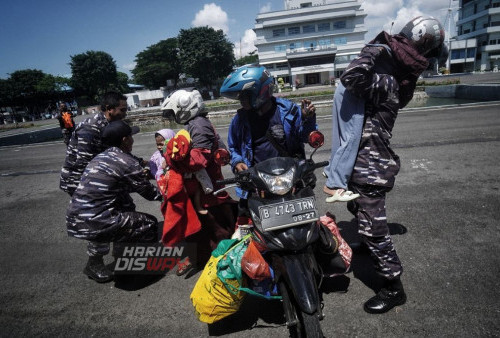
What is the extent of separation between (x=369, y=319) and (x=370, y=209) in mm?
881

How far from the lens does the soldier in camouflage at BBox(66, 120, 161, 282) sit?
9.08ft

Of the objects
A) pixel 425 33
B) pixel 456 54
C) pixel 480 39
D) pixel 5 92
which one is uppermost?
pixel 480 39

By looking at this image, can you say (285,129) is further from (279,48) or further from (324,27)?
(324,27)

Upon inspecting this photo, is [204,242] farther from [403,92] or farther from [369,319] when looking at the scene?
[403,92]

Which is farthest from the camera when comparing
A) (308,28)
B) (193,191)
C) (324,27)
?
(308,28)

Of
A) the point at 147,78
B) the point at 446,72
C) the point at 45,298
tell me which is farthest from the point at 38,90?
the point at 446,72

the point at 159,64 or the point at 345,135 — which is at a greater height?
the point at 159,64

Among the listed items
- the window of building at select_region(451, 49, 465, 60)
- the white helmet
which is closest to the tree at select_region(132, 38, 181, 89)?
the window of building at select_region(451, 49, 465, 60)

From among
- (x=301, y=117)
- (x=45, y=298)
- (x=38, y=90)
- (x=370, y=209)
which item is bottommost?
(x=45, y=298)

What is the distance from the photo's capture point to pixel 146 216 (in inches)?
122

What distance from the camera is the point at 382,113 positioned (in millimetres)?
2096

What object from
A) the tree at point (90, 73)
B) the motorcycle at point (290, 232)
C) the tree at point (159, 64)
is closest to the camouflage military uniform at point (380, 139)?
the motorcycle at point (290, 232)

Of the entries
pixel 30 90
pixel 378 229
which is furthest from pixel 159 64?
pixel 378 229

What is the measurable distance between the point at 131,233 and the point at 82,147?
4.68 ft
